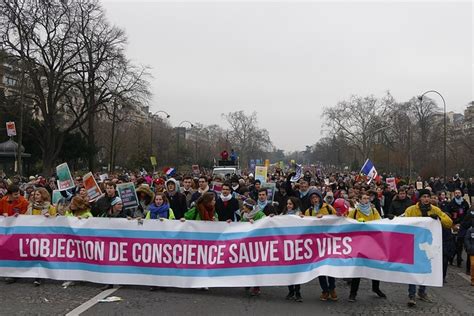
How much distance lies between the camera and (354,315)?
6.42 m

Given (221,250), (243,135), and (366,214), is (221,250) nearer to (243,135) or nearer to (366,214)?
(366,214)

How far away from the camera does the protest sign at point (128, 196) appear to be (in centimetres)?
863

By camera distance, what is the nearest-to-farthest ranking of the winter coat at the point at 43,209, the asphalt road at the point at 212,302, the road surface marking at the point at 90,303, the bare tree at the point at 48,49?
the road surface marking at the point at 90,303 < the asphalt road at the point at 212,302 < the winter coat at the point at 43,209 < the bare tree at the point at 48,49

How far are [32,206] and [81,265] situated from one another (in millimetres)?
1672

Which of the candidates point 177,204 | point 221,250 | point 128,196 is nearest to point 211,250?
point 221,250

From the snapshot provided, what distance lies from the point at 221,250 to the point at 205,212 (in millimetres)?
737

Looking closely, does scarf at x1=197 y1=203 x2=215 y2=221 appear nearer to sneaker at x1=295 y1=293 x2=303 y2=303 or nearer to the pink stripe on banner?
the pink stripe on banner

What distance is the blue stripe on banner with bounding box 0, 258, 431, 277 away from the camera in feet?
22.8

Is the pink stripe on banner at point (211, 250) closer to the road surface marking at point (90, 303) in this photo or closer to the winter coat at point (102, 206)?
the road surface marking at point (90, 303)

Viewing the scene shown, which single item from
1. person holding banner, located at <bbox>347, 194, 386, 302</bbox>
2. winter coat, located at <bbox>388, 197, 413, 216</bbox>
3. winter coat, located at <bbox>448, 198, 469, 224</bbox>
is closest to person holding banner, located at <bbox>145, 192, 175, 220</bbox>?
person holding banner, located at <bbox>347, 194, 386, 302</bbox>

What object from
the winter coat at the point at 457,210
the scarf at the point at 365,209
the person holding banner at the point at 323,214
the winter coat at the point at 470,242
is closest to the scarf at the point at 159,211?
the person holding banner at the point at 323,214

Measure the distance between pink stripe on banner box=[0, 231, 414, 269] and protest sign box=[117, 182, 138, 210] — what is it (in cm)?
103

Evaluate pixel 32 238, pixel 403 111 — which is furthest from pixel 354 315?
pixel 403 111

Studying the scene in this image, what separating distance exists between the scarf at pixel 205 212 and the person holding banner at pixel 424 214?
3153 millimetres
